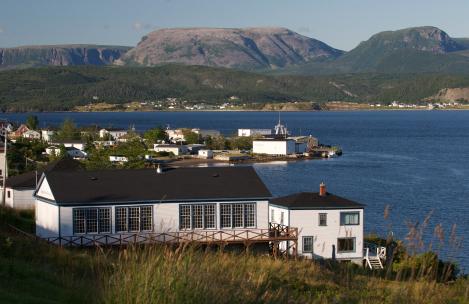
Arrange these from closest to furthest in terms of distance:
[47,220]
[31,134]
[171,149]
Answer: [47,220]
[171,149]
[31,134]

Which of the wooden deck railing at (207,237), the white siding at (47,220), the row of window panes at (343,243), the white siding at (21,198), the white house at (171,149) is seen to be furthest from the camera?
the white house at (171,149)

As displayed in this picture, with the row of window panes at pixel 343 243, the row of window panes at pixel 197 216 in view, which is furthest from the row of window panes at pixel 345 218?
the row of window panes at pixel 197 216

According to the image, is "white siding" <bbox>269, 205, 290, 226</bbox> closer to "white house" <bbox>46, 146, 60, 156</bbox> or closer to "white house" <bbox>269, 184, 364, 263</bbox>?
"white house" <bbox>269, 184, 364, 263</bbox>

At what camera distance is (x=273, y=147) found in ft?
313

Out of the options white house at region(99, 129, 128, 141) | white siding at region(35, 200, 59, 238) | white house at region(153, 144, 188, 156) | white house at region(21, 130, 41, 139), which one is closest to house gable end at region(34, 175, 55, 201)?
white siding at region(35, 200, 59, 238)

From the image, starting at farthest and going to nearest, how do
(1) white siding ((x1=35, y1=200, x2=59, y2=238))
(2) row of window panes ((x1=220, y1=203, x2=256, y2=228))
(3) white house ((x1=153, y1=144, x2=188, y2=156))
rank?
(3) white house ((x1=153, y1=144, x2=188, y2=156))
(2) row of window panes ((x1=220, y1=203, x2=256, y2=228))
(1) white siding ((x1=35, y1=200, x2=59, y2=238))

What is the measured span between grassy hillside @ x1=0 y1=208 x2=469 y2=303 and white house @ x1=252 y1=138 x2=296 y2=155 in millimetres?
80035

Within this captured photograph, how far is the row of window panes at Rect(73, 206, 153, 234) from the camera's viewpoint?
22.5 metres

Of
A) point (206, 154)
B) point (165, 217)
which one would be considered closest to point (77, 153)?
point (206, 154)

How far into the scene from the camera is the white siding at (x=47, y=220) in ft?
73.8

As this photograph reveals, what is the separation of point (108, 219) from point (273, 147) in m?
73.2

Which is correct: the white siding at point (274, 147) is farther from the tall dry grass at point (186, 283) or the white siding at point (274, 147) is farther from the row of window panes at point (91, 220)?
the tall dry grass at point (186, 283)

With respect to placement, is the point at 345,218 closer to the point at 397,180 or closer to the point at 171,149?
the point at 397,180

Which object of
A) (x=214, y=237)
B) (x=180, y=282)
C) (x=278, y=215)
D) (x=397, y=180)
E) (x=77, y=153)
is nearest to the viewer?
(x=180, y=282)
